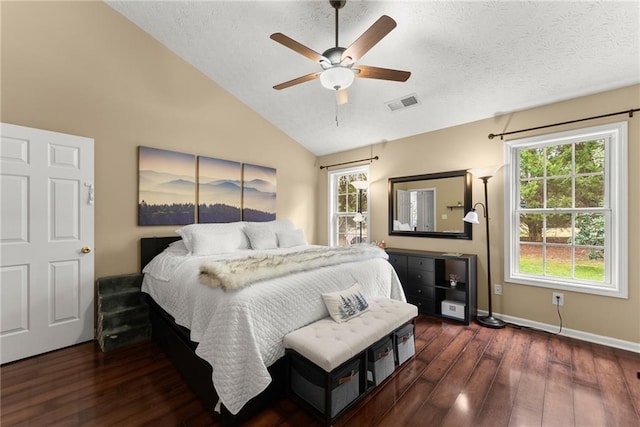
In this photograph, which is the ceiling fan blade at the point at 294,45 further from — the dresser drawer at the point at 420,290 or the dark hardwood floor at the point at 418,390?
the dresser drawer at the point at 420,290

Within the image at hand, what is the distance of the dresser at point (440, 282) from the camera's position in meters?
3.13

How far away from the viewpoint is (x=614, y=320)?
8.38 ft

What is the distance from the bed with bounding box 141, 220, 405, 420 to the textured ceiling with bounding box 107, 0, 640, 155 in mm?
1929

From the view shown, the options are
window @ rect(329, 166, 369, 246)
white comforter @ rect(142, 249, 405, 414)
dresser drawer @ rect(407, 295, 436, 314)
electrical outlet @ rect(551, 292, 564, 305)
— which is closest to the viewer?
white comforter @ rect(142, 249, 405, 414)

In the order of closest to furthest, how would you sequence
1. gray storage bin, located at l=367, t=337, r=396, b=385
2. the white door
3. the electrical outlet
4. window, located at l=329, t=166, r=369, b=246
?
gray storage bin, located at l=367, t=337, r=396, b=385, the white door, the electrical outlet, window, located at l=329, t=166, r=369, b=246

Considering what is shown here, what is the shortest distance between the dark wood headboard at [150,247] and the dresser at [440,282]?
2872mm

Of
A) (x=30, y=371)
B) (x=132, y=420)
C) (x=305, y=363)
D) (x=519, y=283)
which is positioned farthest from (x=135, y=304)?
(x=519, y=283)

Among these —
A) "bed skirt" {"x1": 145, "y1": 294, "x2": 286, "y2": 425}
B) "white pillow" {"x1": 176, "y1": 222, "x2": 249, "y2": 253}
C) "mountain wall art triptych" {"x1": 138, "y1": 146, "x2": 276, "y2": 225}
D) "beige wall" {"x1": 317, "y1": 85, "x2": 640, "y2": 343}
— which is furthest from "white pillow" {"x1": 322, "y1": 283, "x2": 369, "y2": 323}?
"mountain wall art triptych" {"x1": 138, "y1": 146, "x2": 276, "y2": 225}

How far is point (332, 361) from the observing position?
1.53 metres

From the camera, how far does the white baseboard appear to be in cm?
248

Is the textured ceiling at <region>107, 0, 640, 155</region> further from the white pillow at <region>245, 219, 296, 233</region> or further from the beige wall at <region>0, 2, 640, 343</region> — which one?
the white pillow at <region>245, 219, 296, 233</region>

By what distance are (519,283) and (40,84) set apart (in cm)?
520

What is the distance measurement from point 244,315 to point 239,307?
0.18 ft

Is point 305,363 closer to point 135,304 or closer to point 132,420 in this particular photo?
point 132,420
